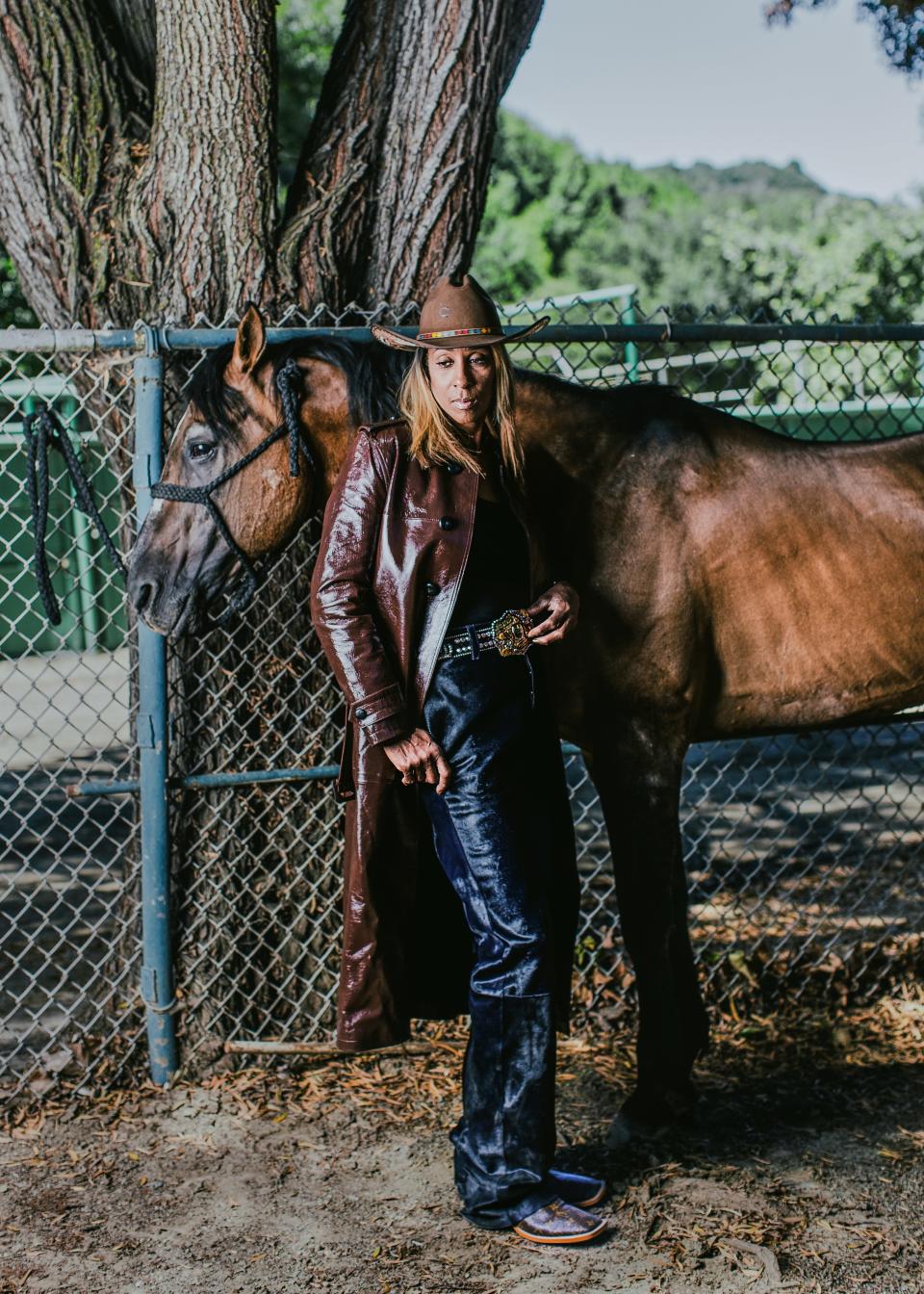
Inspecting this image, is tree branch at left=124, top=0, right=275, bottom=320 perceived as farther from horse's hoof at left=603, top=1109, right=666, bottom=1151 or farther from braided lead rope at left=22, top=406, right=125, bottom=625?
horse's hoof at left=603, top=1109, right=666, bottom=1151

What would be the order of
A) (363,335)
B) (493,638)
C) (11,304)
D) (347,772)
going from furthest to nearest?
(11,304) → (363,335) → (347,772) → (493,638)

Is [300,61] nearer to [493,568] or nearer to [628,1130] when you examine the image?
Answer: [493,568]

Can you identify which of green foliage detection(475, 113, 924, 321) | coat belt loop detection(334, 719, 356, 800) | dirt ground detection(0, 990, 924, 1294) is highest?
green foliage detection(475, 113, 924, 321)

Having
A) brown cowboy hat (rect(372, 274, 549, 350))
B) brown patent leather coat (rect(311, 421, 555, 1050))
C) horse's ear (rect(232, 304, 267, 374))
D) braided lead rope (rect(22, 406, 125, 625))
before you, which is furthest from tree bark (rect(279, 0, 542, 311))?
brown patent leather coat (rect(311, 421, 555, 1050))

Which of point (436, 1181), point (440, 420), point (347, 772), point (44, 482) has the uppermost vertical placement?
point (440, 420)

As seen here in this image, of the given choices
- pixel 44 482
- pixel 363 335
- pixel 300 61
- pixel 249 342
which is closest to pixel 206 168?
pixel 363 335

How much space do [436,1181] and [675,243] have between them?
41.9 m

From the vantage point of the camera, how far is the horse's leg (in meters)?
3.43

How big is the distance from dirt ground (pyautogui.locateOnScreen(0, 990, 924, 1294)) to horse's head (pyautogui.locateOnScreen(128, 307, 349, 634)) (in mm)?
1604

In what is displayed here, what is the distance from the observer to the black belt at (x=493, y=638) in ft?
9.39

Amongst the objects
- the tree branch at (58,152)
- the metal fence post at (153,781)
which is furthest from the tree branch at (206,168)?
the metal fence post at (153,781)

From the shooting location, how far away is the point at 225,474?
3322 millimetres

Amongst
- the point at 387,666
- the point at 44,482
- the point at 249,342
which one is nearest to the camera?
the point at 387,666

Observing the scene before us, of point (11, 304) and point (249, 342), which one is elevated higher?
point (11, 304)
